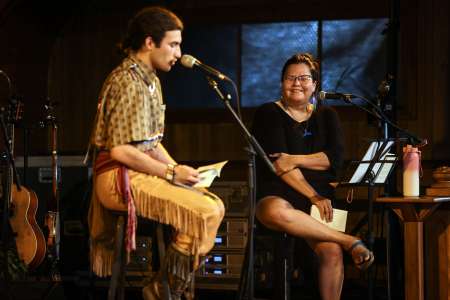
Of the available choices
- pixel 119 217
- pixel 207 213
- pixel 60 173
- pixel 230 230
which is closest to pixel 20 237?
pixel 60 173

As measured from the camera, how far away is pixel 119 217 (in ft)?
11.0

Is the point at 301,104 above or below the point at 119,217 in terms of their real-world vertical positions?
above

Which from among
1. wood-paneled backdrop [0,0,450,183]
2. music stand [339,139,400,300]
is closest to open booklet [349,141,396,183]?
music stand [339,139,400,300]

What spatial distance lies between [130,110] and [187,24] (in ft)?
10.3

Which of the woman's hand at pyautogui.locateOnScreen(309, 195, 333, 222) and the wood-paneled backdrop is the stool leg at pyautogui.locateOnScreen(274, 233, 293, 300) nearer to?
the woman's hand at pyautogui.locateOnScreen(309, 195, 333, 222)

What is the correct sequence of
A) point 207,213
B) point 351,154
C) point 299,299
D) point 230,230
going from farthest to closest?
1. point 351,154
2. point 299,299
3. point 230,230
4. point 207,213

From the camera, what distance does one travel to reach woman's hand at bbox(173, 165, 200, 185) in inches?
128

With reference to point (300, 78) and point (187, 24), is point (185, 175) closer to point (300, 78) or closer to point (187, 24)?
point (300, 78)

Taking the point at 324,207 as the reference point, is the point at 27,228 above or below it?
below

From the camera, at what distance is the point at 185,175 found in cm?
325

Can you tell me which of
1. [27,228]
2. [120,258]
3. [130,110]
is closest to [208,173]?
[130,110]

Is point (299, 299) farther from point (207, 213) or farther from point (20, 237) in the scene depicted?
point (207, 213)

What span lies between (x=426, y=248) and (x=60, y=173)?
251cm

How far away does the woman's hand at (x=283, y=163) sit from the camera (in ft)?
13.7
